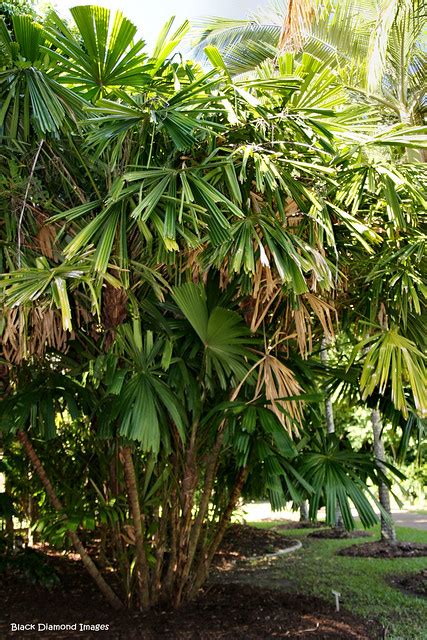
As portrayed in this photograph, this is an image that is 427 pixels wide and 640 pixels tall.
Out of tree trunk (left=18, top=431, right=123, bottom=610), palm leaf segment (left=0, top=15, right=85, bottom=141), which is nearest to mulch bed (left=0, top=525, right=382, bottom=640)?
tree trunk (left=18, top=431, right=123, bottom=610)

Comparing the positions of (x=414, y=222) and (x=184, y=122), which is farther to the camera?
(x=414, y=222)

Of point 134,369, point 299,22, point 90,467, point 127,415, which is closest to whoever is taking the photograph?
point 127,415

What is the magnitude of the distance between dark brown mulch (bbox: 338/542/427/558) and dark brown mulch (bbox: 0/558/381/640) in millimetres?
2882

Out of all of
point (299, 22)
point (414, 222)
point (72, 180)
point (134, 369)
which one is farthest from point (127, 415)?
point (299, 22)

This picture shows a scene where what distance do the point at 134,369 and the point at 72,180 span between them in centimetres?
127

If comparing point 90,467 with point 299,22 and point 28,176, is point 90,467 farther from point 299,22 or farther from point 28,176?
point 299,22

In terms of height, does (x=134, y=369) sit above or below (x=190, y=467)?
above

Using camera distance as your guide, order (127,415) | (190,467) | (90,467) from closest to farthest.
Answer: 1. (127,415)
2. (190,467)
3. (90,467)

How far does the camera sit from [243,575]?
6.71 metres

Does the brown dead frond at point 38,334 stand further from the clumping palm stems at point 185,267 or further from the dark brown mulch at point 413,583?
the dark brown mulch at point 413,583

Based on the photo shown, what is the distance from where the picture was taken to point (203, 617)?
14.4 feet

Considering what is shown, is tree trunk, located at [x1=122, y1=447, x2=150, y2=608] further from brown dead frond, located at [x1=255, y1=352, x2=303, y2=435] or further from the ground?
brown dead frond, located at [x1=255, y1=352, x2=303, y2=435]

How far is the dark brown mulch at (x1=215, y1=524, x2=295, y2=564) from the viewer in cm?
804

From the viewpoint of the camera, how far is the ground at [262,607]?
163 inches
